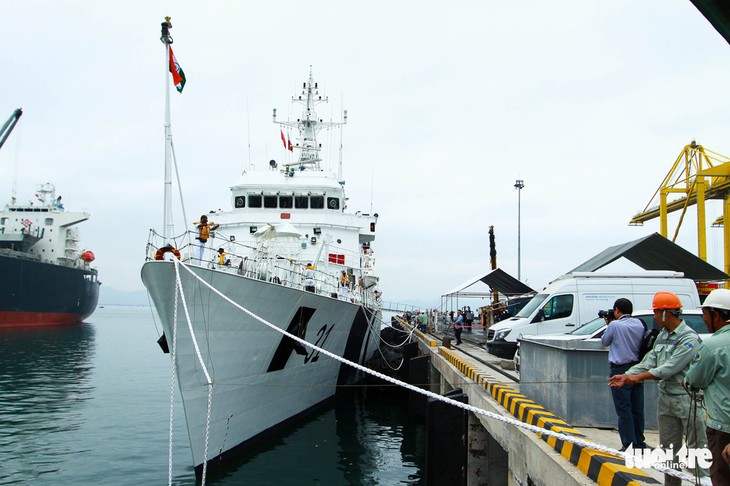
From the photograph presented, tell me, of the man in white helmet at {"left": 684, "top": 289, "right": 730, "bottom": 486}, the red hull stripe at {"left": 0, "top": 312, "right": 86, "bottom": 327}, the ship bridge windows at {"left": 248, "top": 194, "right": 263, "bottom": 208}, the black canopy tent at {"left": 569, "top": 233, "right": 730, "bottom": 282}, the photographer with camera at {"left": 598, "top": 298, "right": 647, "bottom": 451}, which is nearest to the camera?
the man in white helmet at {"left": 684, "top": 289, "right": 730, "bottom": 486}

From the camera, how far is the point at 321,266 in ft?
51.6

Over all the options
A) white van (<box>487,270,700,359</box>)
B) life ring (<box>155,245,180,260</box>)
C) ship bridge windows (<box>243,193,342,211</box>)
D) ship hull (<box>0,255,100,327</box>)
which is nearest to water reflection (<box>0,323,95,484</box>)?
life ring (<box>155,245,180,260</box>)

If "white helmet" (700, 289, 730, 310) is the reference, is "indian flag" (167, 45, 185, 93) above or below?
above

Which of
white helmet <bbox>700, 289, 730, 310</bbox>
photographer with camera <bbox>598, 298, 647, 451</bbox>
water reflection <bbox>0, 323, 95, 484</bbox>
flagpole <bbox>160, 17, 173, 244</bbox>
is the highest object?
flagpole <bbox>160, 17, 173, 244</bbox>

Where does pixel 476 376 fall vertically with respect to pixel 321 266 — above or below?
below

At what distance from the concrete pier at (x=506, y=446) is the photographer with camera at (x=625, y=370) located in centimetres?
34

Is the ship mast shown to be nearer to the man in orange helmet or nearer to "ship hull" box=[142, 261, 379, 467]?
"ship hull" box=[142, 261, 379, 467]

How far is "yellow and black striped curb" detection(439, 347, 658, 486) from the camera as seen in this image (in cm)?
379

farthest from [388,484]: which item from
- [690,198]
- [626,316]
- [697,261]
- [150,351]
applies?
[150,351]

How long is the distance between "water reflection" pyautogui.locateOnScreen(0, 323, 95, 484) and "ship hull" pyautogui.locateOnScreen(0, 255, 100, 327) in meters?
10.3

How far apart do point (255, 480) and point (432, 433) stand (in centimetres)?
363

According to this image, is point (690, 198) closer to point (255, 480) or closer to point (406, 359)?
point (406, 359)

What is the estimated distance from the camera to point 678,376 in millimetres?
3953

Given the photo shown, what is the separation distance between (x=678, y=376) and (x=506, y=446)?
2.66 meters
